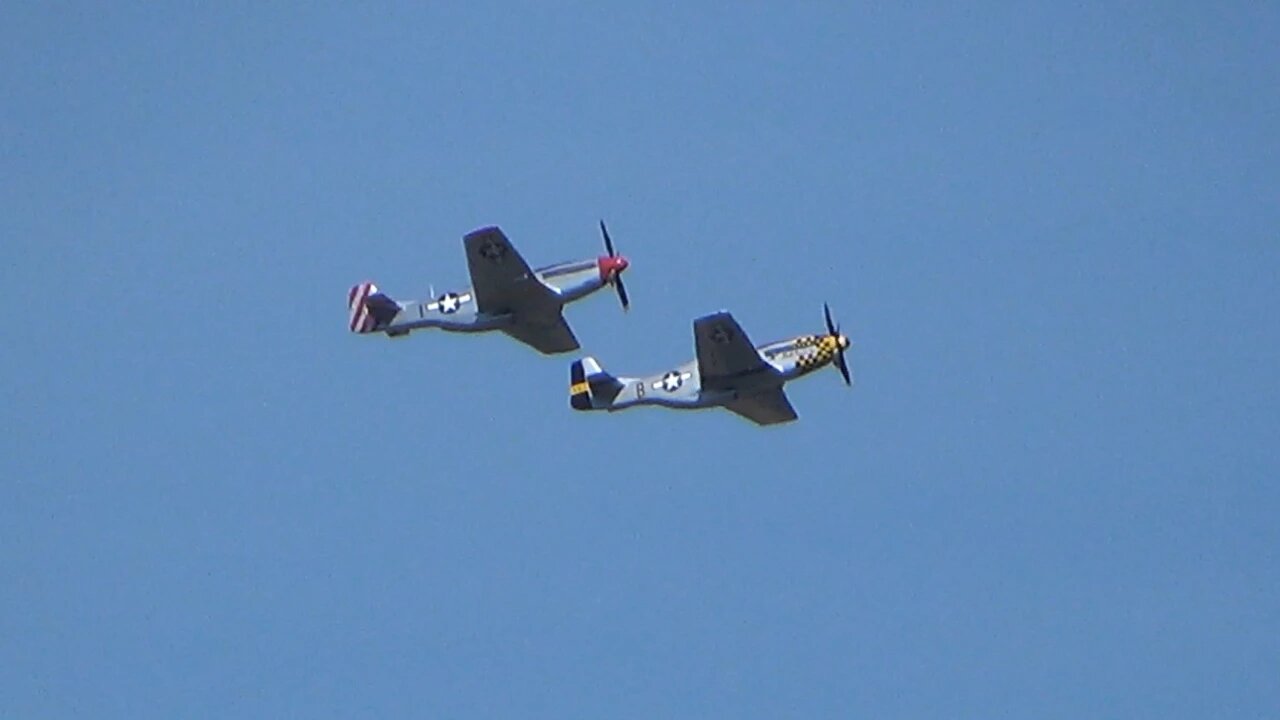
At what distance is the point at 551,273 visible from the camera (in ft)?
263

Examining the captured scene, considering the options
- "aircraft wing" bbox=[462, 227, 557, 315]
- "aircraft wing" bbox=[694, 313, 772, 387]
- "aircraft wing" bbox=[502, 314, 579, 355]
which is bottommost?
"aircraft wing" bbox=[694, 313, 772, 387]

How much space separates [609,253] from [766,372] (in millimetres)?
5349

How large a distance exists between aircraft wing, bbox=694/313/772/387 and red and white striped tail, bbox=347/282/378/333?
998cm

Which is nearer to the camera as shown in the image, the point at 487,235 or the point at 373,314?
the point at 487,235

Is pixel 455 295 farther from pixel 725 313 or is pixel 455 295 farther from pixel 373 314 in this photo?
pixel 725 313

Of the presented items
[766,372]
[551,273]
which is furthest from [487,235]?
[766,372]

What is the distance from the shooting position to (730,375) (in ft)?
257

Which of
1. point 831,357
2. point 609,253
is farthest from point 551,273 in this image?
point 831,357

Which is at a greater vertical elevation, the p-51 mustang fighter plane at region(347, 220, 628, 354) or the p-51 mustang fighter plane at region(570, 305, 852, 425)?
the p-51 mustang fighter plane at region(347, 220, 628, 354)

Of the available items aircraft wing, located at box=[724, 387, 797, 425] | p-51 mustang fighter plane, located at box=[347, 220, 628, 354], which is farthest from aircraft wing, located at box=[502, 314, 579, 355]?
aircraft wing, located at box=[724, 387, 797, 425]

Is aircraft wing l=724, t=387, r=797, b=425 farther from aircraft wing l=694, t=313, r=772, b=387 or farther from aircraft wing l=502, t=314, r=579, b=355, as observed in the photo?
aircraft wing l=502, t=314, r=579, b=355

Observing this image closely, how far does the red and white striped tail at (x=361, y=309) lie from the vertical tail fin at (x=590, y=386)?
5.50 m

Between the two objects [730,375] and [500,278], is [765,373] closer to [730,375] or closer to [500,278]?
[730,375]

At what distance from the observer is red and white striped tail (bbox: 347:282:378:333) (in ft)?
274
